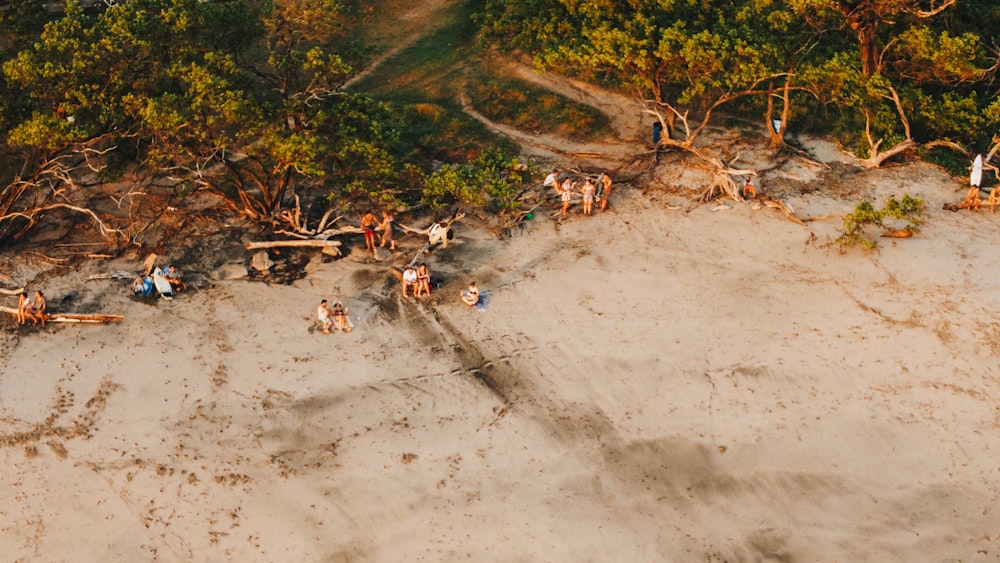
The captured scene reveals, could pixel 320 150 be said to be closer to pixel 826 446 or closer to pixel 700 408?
pixel 700 408

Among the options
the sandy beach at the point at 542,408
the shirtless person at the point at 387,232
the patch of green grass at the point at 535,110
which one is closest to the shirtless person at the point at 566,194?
the sandy beach at the point at 542,408

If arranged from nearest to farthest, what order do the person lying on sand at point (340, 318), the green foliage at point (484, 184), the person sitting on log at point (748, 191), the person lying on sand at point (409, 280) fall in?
the person lying on sand at point (340, 318) → the person lying on sand at point (409, 280) → the green foliage at point (484, 184) → the person sitting on log at point (748, 191)

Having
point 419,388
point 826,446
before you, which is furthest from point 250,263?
point 826,446

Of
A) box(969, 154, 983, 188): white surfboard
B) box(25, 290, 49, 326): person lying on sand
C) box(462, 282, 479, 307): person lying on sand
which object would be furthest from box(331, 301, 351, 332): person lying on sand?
box(969, 154, 983, 188): white surfboard

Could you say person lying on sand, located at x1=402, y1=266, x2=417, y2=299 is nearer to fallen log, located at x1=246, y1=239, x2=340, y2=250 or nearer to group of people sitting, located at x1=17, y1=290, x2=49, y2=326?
fallen log, located at x1=246, y1=239, x2=340, y2=250

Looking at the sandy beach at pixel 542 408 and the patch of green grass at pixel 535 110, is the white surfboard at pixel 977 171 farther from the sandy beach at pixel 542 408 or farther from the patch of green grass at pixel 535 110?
the patch of green grass at pixel 535 110

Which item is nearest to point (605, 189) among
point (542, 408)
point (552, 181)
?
point (552, 181)

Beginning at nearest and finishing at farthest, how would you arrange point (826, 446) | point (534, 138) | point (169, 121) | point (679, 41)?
Answer: point (826, 446) → point (169, 121) → point (679, 41) → point (534, 138)
